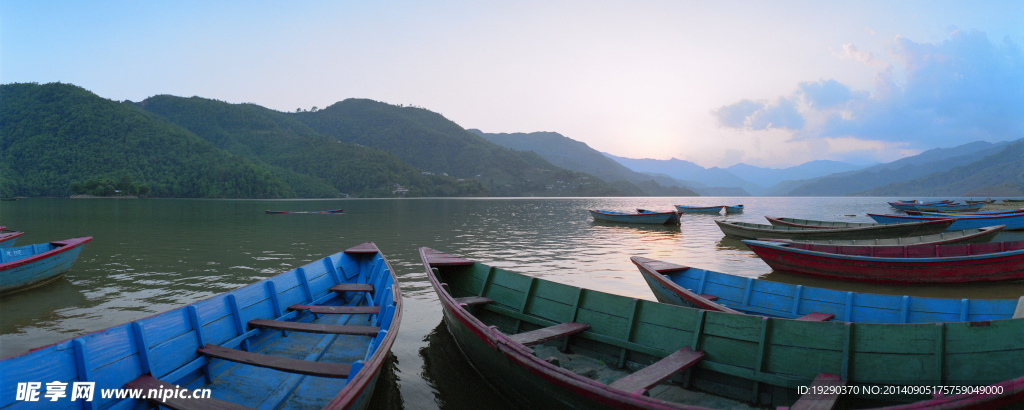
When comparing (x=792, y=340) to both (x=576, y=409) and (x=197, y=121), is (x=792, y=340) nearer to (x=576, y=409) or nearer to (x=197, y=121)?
(x=576, y=409)

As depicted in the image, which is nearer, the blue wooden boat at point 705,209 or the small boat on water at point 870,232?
the small boat on water at point 870,232

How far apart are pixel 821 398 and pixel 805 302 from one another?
4.10m

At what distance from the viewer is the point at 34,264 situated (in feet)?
39.9

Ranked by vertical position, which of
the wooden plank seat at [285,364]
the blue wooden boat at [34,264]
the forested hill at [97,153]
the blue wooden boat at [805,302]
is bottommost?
the blue wooden boat at [34,264]

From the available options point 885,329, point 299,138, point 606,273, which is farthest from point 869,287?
point 299,138

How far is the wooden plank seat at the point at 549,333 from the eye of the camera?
6.25 metres

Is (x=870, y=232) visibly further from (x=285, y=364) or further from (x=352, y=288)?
(x=285, y=364)

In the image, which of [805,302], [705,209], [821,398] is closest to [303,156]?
[705,209]

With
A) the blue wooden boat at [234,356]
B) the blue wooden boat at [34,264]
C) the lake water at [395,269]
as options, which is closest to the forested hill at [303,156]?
the lake water at [395,269]

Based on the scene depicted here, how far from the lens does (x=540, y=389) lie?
529 cm

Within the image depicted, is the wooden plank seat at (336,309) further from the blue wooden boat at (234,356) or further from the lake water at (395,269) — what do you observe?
the lake water at (395,269)

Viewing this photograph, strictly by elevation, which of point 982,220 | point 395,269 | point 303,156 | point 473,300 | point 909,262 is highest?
point 303,156

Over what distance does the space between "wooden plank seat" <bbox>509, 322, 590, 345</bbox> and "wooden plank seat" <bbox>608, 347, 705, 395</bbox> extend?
4.21 feet

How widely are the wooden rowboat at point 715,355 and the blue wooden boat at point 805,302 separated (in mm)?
1251
